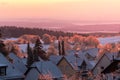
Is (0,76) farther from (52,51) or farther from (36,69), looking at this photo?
(52,51)

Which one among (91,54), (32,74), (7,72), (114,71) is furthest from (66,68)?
(91,54)

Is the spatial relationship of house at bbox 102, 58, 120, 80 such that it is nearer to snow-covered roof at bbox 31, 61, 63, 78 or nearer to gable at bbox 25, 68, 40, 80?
snow-covered roof at bbox 31, 61, 63, 78

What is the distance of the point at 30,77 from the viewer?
67.1 meters

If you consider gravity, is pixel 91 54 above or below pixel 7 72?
below

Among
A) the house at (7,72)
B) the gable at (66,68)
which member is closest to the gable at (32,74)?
the house at (7,72)

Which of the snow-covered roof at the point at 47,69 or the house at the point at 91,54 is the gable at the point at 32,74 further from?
the house at the point at 91,54

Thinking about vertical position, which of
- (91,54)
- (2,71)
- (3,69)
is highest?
(3,69)

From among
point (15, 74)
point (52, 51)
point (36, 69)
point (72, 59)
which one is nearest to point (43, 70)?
point (36, 69)

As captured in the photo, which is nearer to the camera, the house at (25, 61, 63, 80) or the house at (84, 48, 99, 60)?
the house at (25, 61, 63, 80)

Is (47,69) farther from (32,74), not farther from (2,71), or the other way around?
(2,71)

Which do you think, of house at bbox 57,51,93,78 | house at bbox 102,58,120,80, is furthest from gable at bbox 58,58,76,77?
house at bbox 102,58,120,80

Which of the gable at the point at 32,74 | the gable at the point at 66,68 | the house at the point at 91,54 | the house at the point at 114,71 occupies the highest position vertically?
the house at the point at 114,71

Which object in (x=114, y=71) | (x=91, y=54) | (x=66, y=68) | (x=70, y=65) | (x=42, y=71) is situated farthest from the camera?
(x=91, y=54)

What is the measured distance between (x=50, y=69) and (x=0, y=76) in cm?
1653
